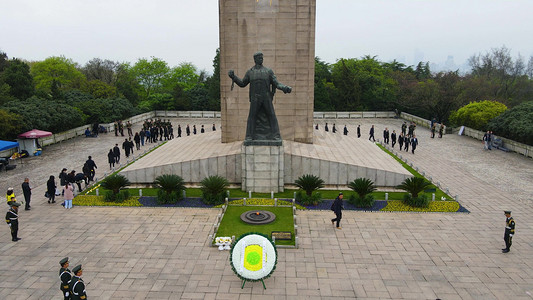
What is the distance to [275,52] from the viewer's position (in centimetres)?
2505

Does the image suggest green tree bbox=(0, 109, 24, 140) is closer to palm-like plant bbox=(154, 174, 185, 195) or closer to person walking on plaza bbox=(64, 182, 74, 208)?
person walking on plaza bbox=(64, 182, 74, 208)

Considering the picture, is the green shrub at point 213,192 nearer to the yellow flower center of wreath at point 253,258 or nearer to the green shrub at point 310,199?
the green shrub at point 310,199

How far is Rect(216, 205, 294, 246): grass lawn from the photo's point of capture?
14.6m

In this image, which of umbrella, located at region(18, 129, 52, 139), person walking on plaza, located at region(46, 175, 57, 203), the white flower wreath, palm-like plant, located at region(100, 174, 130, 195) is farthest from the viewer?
umbrella, located at region(18, 129, 52, 139)

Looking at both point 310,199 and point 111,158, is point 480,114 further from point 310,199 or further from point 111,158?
point 111,158

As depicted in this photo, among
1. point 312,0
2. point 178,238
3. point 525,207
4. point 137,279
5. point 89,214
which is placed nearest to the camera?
point 137,279

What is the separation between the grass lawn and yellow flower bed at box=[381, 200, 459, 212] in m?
4.45

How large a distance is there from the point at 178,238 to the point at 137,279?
2887 millimetres

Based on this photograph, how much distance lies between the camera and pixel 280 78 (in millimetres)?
25391

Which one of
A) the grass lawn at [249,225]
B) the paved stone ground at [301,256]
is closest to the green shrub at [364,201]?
the paved stone ground at [301,256]

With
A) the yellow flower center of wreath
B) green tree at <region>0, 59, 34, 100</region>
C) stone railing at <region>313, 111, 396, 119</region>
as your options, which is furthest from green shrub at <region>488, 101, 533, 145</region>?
green tree at <region>0, 59, 34, 100</region>

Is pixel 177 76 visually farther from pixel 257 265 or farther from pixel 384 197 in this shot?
pixel 257 265

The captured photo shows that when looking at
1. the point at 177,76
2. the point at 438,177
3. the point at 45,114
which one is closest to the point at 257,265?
the point at 438,177

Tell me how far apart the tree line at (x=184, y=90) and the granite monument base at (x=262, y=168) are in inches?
715
